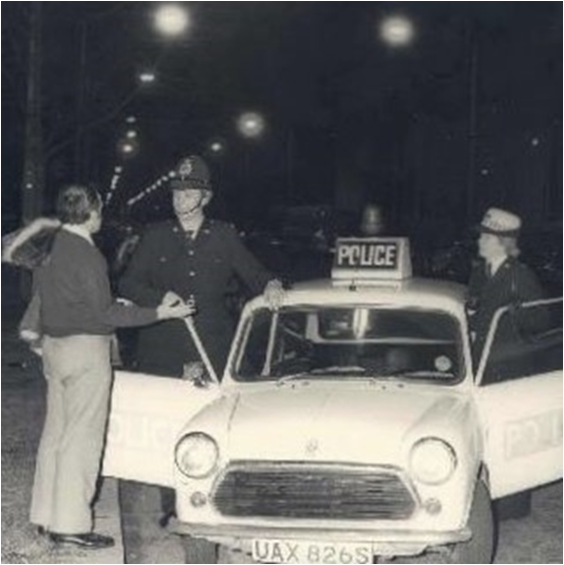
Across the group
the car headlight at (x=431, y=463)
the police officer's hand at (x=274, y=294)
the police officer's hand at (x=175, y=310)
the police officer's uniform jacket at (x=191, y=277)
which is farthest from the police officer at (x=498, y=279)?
the police officer's hand at (x=175, y=310)

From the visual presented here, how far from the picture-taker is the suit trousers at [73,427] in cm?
555

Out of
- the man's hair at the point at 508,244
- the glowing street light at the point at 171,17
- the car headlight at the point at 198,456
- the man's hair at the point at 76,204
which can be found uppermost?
the glowing street light at the point at 171,17

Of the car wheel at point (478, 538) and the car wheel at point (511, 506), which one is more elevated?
the car wheel at point (478, 538)

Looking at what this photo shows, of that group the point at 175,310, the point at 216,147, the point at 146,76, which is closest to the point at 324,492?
the point at 175,310

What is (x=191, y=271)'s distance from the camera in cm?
662

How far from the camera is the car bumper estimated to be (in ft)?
16.0

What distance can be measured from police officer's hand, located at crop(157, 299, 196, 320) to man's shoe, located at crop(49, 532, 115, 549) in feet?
4.01

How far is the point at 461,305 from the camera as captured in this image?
622 centimetres

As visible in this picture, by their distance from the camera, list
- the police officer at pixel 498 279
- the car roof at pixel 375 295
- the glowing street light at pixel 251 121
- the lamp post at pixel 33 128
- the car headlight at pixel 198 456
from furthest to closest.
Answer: the glowing street light at pixel 251 121 < the lamp post at pixel 33 128 < the police officer at pixel 498 279 < the car roof at pixel 375 295 < the car headlight at pixel 198 456

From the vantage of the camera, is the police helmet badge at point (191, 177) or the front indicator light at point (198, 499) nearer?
the front indicator light at point (198, 499)

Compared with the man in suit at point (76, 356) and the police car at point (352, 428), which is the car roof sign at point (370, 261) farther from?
the man in suit at point (76, 356)

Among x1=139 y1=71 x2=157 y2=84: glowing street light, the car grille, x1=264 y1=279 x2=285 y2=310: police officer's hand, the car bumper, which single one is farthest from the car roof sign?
x1=139 y1=71 x2=157 y2=84: glowing street light

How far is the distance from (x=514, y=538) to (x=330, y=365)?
1.52 metres

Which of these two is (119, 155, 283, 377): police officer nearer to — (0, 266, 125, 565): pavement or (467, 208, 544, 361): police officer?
(0, 266, 125, 565): pavement
